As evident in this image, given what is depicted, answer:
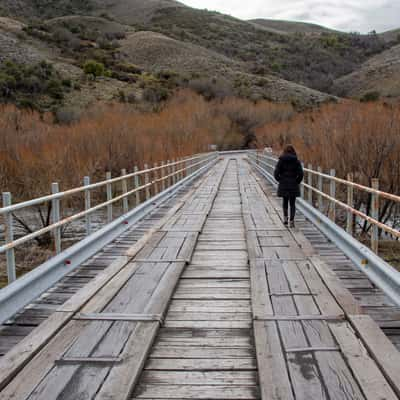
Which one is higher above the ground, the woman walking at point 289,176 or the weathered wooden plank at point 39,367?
the woman walking at point 289,176

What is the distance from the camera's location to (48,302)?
20.5ft

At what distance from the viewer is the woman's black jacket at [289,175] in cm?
1167

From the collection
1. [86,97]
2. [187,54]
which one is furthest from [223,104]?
[187,54]

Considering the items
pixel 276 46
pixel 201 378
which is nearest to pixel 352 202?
pixel 201 378

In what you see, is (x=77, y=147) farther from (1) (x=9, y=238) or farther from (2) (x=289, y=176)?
(1) (x=9, y=238)

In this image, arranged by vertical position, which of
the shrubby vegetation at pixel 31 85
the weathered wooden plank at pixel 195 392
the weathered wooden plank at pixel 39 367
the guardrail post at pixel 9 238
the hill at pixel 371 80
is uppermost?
the hill at pixel 371 80

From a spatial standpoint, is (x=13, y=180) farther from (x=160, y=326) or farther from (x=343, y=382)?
(x=343, y=382)

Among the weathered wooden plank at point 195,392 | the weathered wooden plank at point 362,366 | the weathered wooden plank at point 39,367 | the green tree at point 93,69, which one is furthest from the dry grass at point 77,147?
the green tree at point 93,69

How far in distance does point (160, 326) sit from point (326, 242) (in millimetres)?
5333

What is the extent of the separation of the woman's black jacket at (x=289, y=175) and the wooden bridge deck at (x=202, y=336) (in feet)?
10.4

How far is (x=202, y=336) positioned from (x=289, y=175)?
23.4ft

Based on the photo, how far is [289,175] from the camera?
11.7 m

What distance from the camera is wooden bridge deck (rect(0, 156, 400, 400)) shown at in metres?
4.07

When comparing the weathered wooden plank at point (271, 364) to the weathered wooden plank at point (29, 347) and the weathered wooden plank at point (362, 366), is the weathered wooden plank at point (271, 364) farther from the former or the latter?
the weathered wooden plank at point (29, 347)
